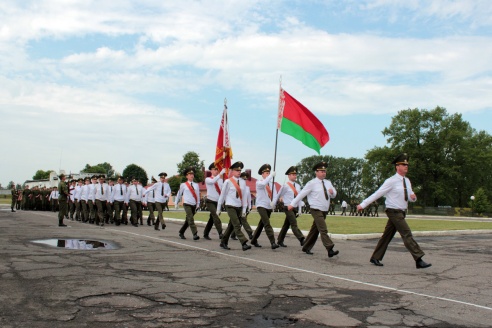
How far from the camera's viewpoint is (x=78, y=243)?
1241cm

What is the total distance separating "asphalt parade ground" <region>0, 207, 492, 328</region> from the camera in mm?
5305

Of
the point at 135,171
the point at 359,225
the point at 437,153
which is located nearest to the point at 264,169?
the point at 359,225

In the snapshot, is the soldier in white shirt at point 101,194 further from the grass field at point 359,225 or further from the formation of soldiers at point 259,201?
the grass field at point 359,225

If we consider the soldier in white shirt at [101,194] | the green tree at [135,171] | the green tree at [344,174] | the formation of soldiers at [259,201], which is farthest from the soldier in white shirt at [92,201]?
the green tree at [135,171]

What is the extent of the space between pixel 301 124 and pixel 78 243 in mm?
7075

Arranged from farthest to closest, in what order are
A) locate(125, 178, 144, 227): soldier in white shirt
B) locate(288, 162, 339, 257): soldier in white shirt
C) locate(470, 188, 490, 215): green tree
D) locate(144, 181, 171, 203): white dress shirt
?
locate(470, 188, 490, 215): green tree, locate(125, 178, 144, 227): soldier in white shirt, locate(144, 181, 171, 203): white dress shirt, locate(288, 162, 339, 257): soldier in white shirt

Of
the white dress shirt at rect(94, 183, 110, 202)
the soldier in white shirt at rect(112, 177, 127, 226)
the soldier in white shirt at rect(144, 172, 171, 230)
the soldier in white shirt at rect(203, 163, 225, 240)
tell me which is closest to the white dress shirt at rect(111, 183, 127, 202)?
the soldier in white shirt at rect(112, 177, 127, 226)

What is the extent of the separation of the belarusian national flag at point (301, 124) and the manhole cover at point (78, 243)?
6.17 m

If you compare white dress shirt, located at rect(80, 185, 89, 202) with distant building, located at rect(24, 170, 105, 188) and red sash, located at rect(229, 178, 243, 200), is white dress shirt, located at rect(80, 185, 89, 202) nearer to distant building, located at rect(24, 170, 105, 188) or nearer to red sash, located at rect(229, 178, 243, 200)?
distant building, located at rect(24, 170, 105, 188)

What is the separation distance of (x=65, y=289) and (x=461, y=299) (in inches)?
193

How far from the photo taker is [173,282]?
7.28 meters

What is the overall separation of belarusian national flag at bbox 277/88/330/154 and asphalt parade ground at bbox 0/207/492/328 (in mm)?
4546

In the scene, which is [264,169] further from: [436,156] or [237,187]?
[436,156]

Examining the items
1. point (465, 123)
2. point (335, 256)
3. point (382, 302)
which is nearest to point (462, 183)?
point (465, 123)
